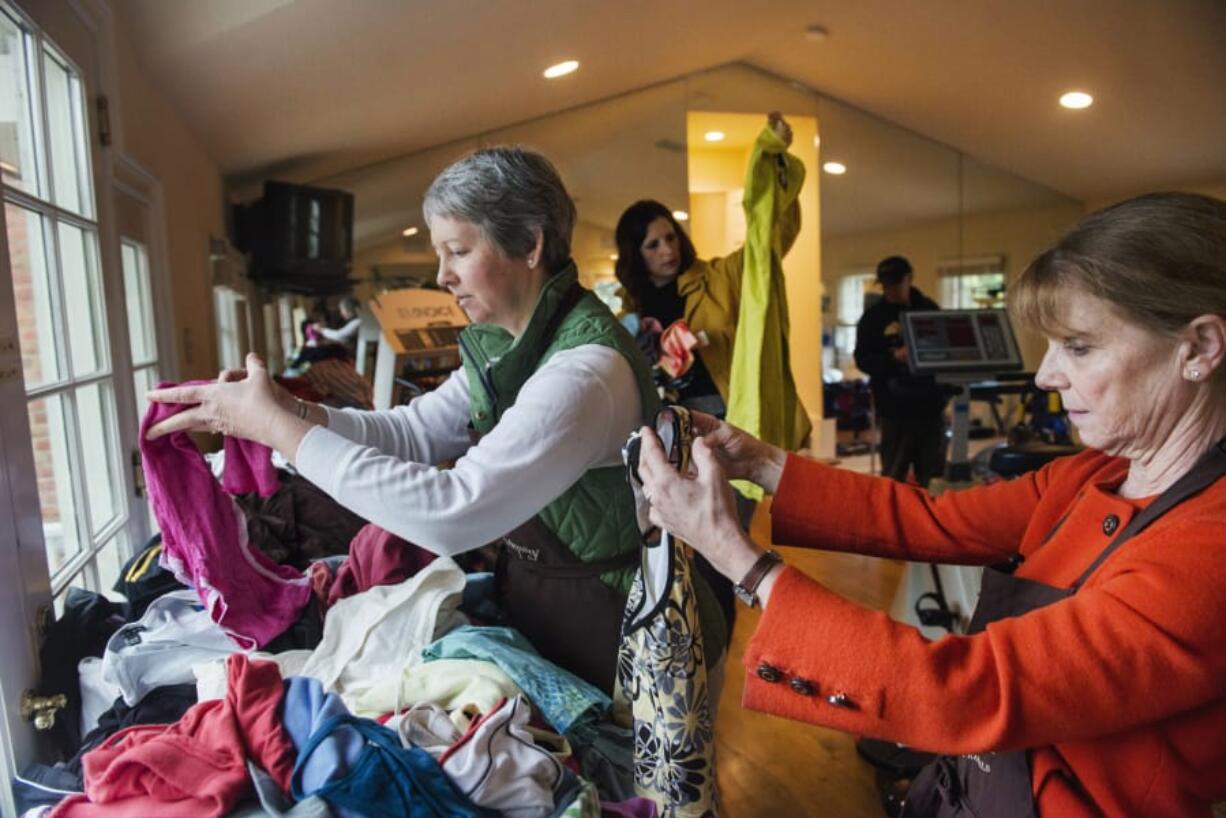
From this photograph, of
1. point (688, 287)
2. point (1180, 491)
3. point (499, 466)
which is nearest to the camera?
point (1180, 491)

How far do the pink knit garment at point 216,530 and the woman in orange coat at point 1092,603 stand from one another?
2.31 ft

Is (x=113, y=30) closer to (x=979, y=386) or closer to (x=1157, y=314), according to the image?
(x=1157, y=314)

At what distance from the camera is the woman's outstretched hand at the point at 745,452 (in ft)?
3.95

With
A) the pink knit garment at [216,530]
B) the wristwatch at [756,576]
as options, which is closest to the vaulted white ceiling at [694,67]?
the pink knit garment at [216,530]

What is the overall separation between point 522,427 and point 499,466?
0.19 ft

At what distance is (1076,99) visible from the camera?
5402 mm

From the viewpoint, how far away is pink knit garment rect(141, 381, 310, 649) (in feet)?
4.09

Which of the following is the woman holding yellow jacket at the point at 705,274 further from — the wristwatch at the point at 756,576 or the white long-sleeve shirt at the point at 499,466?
the wristwatch at the point at 756,576

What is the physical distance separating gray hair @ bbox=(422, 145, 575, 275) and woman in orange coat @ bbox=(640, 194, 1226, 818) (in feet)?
1.37

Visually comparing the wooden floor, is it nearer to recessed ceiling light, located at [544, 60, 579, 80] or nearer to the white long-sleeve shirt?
the white long-sleeve shirt

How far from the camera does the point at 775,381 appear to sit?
258 centimetres

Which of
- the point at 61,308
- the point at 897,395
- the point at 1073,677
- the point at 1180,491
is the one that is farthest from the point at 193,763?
the point at 897,395

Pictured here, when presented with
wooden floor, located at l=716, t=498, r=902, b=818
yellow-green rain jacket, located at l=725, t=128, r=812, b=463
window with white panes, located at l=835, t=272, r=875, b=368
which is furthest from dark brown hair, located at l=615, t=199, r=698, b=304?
window with white panes, located at l=835, t=272, r=875, b=368

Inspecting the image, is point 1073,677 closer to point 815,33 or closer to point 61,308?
point 61,308
